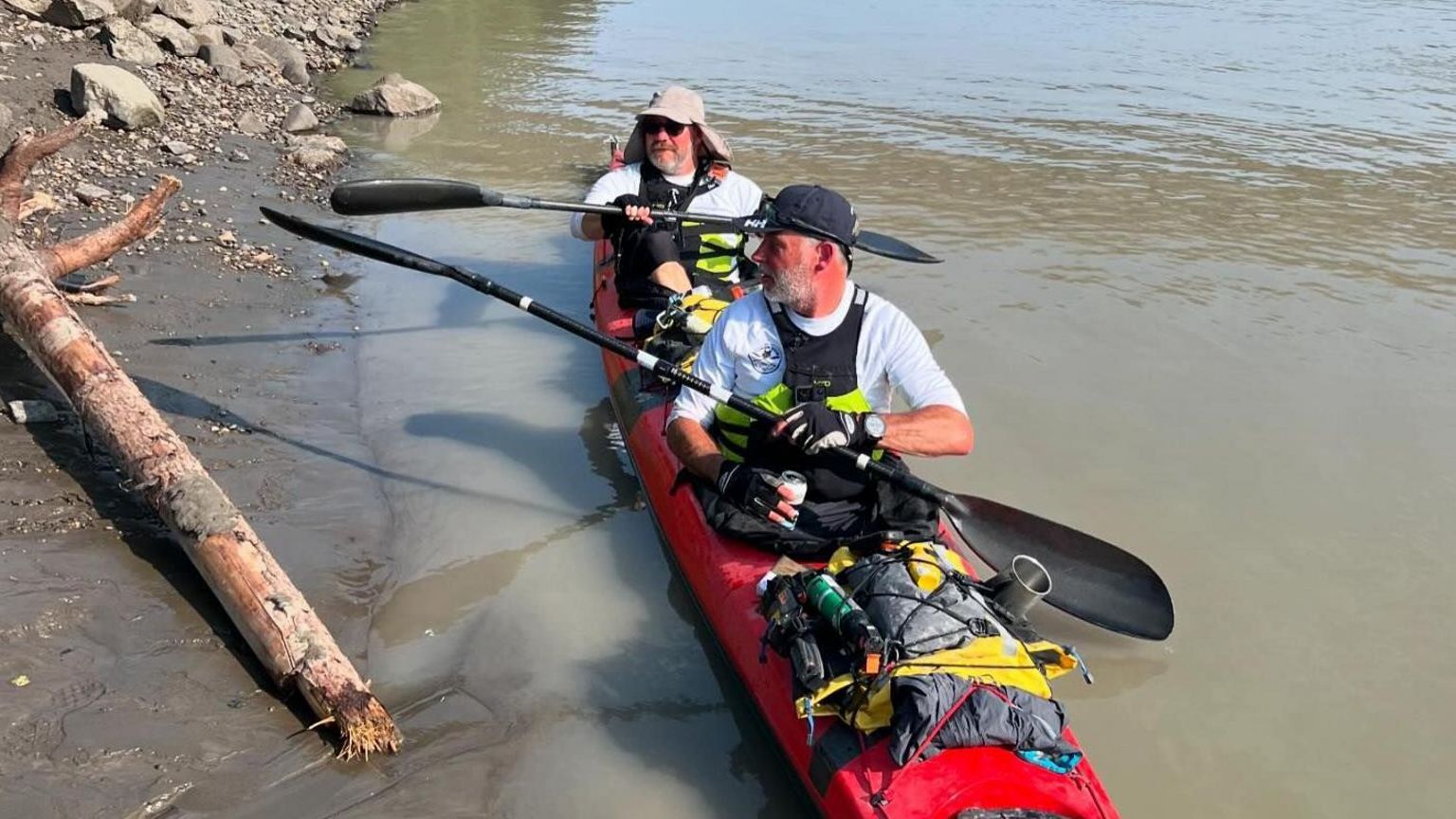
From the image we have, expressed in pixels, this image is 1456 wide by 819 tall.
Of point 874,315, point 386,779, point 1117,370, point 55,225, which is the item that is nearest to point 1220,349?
point 1117,370

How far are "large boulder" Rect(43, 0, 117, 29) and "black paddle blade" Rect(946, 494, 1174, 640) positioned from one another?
11342 mm

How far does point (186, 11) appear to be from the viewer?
42.2 ft

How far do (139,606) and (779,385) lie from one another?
8.45ft

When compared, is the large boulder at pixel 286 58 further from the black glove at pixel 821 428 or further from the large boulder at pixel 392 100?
the black glove at pixel 821 428

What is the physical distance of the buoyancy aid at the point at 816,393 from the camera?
12.6ft

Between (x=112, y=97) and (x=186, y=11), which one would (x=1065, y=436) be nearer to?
(x=112, y=97)

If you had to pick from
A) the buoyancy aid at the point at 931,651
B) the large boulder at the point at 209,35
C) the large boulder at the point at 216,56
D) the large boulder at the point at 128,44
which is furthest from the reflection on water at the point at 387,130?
the buoyancy aid at the point at 931,651

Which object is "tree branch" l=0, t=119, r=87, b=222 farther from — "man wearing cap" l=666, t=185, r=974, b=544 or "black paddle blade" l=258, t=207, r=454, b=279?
"man wearing cap" l=666, t=185, r=974, b=544

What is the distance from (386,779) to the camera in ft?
11.5

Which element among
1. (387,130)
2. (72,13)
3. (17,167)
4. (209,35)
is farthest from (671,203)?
(209,35)

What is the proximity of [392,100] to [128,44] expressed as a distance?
301 centimetres

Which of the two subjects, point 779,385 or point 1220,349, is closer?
point 779,385

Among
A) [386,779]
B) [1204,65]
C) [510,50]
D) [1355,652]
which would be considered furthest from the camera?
[510,50]

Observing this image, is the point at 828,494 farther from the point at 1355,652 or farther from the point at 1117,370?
the point at 1117,370
